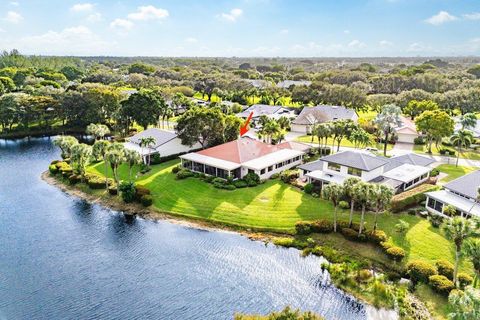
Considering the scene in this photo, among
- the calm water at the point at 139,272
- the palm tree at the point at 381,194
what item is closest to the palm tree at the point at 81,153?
the calm water at the point at 139,272

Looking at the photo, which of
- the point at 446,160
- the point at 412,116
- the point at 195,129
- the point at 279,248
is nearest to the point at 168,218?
the point at 279,248

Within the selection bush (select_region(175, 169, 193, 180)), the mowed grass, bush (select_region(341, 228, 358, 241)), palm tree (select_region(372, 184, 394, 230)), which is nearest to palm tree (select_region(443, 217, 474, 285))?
the mowed grass

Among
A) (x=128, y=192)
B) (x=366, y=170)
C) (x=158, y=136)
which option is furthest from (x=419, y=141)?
(x=128, y=192)

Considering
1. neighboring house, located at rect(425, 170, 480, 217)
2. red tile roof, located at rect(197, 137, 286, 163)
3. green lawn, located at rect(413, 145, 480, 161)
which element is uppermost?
red tile roof, located at rect(197, 137, 286, 163)

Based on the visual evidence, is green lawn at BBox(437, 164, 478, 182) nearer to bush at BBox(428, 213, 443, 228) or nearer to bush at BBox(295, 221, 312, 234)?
bush at BBox(428, 213, 443, 228)

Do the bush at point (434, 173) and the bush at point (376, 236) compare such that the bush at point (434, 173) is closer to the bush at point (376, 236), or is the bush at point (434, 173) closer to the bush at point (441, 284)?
the bush at point (376, 236)
